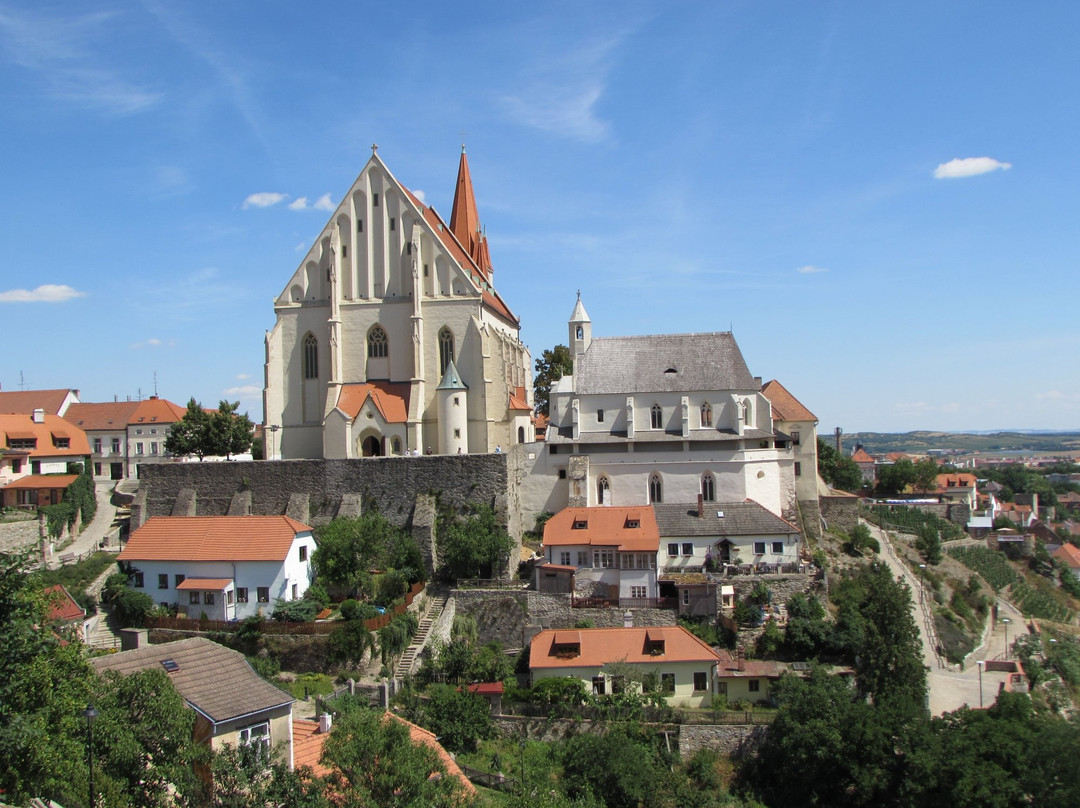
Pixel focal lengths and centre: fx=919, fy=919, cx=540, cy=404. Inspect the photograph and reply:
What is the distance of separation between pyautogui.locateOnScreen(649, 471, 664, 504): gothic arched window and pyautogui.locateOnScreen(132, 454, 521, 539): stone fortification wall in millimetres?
7458

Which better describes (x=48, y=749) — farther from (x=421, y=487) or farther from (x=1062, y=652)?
(x=1062, y=652)

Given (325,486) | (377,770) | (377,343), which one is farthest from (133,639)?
(377,343)

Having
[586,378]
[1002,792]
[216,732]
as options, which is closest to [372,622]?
[216,732]

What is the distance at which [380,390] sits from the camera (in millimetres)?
51469

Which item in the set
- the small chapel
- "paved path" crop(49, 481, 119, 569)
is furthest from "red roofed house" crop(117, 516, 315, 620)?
the small chapel

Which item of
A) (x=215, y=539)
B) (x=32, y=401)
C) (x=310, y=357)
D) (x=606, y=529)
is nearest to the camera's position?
(x=215, y=539)

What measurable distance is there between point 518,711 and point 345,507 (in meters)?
14.9

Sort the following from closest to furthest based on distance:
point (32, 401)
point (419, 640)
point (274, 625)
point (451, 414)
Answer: point (274, 625) < point (419, 640) < point (451, 414) < point (32, 401)

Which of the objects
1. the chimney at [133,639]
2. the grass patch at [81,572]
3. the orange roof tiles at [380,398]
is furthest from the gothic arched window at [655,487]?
the grass patch at [81,572]

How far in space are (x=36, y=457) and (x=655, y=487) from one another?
119 ft

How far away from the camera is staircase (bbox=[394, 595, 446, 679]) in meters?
37.6

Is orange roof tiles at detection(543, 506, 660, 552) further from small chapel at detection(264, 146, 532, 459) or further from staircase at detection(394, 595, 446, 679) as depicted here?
small chapel at detection(264, 146, 532, 459)

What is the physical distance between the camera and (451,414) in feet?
163

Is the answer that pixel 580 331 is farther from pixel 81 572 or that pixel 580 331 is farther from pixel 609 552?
pixel 81 572
